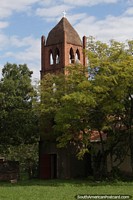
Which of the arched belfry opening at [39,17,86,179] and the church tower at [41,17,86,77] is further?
the church tower at [41,17,86,77]

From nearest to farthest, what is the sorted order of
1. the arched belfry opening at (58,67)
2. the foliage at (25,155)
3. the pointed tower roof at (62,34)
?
1. the arched belfry opening at (58,67)
2. the pointed tower roof at (62,34)
3. the foliage at (25,155)

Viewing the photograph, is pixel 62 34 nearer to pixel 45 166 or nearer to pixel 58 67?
pixel 58 67

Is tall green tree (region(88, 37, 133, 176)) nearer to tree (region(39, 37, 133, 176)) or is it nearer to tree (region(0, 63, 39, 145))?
tree (region(39, 37, 133, 176))

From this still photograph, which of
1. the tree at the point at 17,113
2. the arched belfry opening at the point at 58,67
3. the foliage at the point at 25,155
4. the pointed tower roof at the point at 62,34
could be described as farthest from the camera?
the foliage at the point at 25,155

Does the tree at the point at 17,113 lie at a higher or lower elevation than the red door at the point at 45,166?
higher

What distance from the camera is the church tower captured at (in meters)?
31.6

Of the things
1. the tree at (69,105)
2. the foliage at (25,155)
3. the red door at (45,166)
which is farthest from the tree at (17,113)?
the foliage at (25,155)

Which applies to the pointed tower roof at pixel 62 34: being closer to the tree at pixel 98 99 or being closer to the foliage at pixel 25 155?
the tree at pixel 98 99

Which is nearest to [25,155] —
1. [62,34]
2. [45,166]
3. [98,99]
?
[45,166]

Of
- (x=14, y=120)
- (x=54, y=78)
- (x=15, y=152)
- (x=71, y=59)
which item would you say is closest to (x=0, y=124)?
(x=14, y=120)

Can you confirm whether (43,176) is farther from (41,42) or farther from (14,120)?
(41,42)

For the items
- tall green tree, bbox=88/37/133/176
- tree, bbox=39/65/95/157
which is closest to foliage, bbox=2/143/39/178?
tree, bbox=39/65/95/157

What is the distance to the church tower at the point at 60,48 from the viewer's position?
31.6m

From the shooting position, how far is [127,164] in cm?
2752
